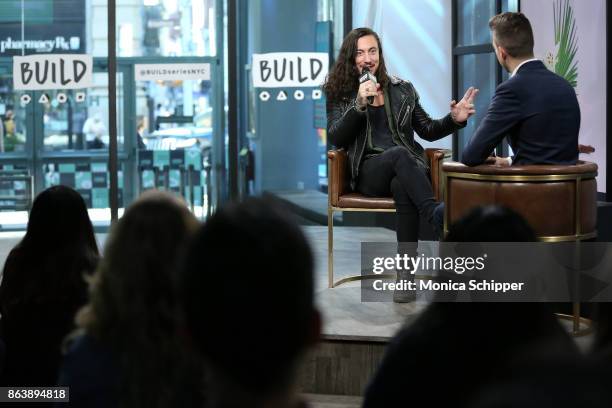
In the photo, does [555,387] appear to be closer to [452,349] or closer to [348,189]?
[452,349]

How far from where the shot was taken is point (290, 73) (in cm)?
755

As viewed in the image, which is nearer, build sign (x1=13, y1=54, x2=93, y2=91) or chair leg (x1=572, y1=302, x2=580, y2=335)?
chair leg (x1=572, y1=302, x2=580, y2=335)

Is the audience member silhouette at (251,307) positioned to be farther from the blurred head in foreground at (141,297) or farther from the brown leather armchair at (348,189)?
the brown leather armchair at (348,189)

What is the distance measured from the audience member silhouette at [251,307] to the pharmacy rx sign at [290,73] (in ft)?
21.6

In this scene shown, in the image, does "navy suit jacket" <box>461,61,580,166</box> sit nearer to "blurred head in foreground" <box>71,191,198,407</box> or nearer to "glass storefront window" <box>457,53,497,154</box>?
"blurred head in foreground" <box>71,191,198,407</box>

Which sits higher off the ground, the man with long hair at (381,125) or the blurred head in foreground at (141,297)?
the man with long hair at (381,125)

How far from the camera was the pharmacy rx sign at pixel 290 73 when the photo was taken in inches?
296

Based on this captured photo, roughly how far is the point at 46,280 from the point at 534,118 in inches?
86.4

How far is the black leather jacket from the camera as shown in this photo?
480 centimetres

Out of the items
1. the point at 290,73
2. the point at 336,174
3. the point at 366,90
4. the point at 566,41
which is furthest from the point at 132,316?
the point at 290,73
